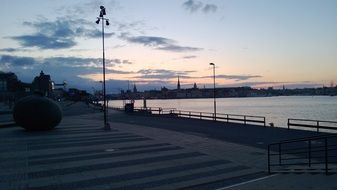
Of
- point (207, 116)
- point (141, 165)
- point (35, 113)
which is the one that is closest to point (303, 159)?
point (141, 165)

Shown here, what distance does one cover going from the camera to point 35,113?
1137 inches

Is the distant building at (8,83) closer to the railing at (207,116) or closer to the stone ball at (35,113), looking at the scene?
the railing at (207,116)

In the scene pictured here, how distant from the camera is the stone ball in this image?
1139 inches

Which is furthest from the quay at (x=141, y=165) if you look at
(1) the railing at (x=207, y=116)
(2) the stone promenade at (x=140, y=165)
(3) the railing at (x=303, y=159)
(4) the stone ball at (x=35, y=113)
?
(1) the railing at (x=207, y=116)

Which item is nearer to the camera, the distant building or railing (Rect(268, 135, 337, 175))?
railing (Rect(268, 135, 337, 175))

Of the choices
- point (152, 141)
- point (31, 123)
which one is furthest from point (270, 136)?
point (31, 123)

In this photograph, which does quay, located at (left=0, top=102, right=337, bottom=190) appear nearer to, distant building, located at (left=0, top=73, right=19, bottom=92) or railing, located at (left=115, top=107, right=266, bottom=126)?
railing, located at (left=115, top=107, right=266, bottom=126)

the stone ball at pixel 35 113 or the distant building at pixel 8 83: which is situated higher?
the distant building at pixel 8 83

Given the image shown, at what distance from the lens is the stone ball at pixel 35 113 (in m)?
28.9

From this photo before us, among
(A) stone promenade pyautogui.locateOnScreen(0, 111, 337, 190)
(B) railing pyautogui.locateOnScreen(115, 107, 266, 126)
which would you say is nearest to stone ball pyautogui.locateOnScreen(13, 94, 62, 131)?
(A) stone promenade pyautogui.locateOnScreen(0, 111, 337, 190)

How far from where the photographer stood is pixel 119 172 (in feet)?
48.7

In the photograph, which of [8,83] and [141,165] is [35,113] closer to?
[141,165]

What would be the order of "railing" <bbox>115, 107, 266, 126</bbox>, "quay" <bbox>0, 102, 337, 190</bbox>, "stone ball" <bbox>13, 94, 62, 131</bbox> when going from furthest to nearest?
"railing" <bbox>115, 107, 266, 126</bbox>
"stone ball" <bbox>13, 94, 62, 131</bbox>
"quay" <bbox>0, 102, 337, 190</bbox>

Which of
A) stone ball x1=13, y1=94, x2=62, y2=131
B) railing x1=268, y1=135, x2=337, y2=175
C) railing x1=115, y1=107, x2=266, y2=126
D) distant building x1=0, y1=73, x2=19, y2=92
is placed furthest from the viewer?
distant building x1=0, y1=73, x2=19, y2=92
